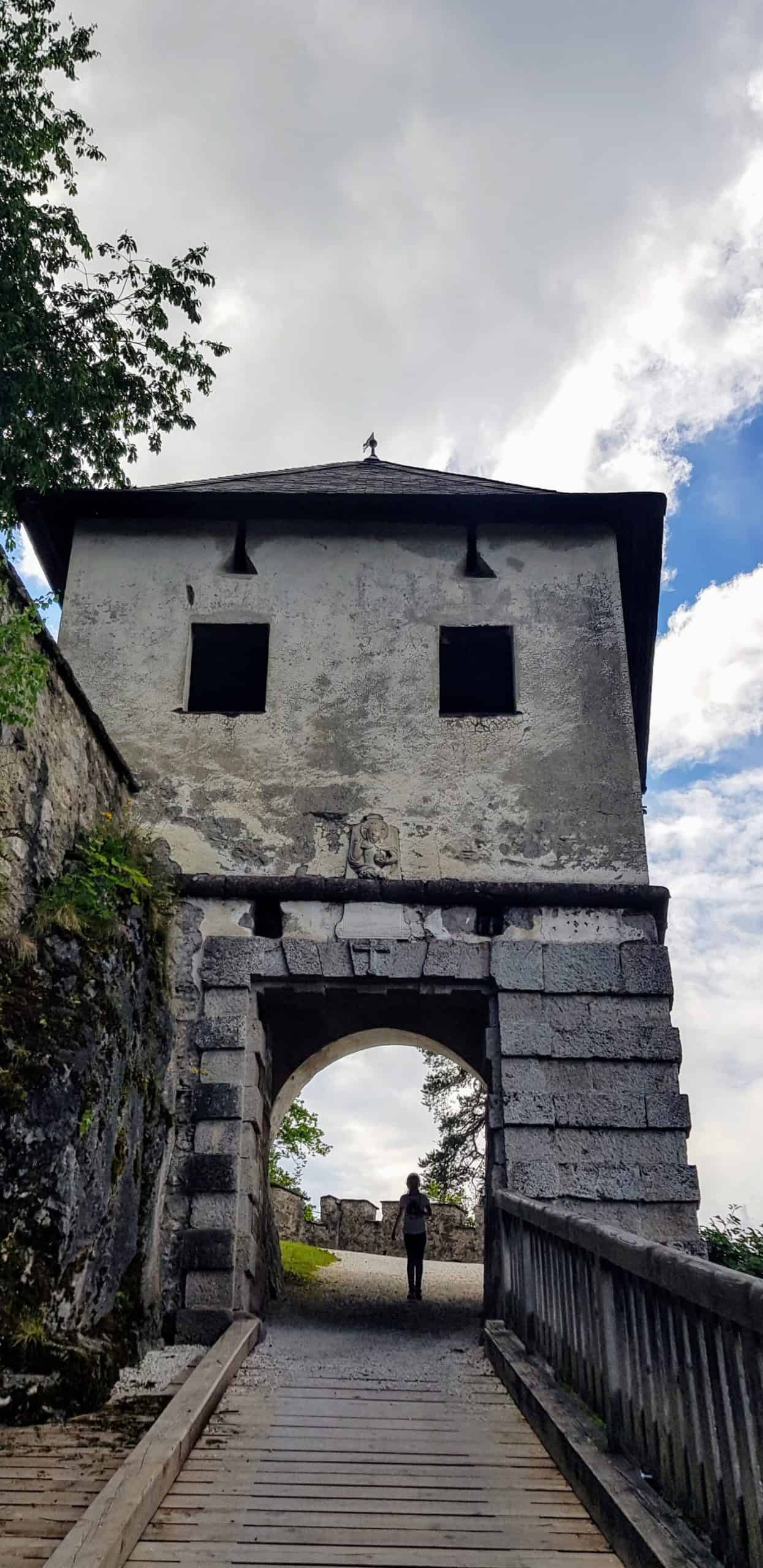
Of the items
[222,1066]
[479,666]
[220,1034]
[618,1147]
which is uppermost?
[479,666]

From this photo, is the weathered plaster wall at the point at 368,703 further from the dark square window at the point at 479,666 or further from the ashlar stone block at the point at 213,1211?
the ashlar stone block at the point at 213,1211

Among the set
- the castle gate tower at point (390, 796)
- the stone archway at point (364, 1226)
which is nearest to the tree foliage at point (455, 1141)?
the stone archway at point (364, 1226)

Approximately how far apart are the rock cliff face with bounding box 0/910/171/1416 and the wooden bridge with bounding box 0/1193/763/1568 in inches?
23.5

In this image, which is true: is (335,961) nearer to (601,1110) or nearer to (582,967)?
(582,967)

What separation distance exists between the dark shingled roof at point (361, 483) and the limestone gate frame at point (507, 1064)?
3.81 meters

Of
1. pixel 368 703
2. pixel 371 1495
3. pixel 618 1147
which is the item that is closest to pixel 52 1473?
pixel 371 1495

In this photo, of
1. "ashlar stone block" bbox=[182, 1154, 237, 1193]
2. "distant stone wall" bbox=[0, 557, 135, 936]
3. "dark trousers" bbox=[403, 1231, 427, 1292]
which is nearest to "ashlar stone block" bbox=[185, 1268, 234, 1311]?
"ashlar stone block" bbox=[182, 1154, 237, 1193]

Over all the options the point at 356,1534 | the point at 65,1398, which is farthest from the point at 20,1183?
the point at 356,1534

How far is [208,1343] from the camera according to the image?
6.80 meters

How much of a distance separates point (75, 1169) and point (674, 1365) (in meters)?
3.09

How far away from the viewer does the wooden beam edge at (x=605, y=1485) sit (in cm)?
295

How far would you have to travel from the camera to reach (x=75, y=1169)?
520 centimetres

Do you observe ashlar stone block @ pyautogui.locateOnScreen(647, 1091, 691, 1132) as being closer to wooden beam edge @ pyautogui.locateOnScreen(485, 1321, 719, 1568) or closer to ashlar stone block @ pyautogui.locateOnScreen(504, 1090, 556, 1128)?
ashlar stone block @ pyautogui.locateOnScreen(504, 1090, 556, 1128)

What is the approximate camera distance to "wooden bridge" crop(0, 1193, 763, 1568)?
2830mm
